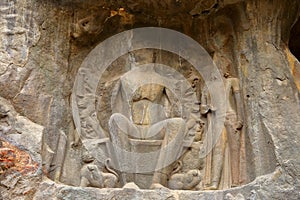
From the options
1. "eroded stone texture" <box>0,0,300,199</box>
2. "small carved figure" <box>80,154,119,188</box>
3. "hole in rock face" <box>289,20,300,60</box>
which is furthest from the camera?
"hole in rock face" <box>289,20,300,60</box>

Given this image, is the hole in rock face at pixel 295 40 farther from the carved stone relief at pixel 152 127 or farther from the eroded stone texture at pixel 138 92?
the carved stone relief at pixel 152 127

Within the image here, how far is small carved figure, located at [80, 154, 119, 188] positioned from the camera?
4.51m

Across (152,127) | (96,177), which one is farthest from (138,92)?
(96,177)

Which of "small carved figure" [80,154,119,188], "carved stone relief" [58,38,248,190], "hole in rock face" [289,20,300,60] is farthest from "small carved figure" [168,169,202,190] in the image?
"hole in rock face" [289,20,300,60]

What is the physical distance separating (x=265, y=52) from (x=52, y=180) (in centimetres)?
217

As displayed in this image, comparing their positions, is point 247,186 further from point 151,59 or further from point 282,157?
point 151,59

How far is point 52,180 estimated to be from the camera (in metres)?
4.46

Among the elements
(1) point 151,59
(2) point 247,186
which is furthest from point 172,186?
(1) point 151,59

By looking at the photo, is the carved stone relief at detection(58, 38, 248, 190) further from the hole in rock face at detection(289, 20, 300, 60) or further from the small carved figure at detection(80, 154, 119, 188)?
the hole in rock face at detection(289, 20, 300, 60)

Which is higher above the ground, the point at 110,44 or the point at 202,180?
the point at 110,44

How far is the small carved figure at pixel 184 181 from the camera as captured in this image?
15.0ft

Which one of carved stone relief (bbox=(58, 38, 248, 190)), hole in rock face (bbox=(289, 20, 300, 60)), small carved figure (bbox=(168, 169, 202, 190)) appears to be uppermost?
hole in rock face (bbox=(289, 20, 300, 60))

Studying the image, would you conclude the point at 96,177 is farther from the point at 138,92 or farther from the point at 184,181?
the point at 138,92

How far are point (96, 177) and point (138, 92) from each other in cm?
92
